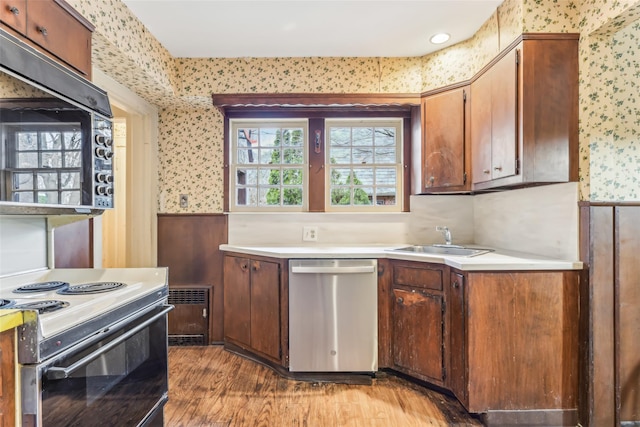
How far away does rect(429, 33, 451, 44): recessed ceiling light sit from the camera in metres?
2.32

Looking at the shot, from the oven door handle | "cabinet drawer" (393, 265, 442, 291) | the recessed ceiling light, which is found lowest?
the oven door handle

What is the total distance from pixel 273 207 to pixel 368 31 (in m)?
1.57

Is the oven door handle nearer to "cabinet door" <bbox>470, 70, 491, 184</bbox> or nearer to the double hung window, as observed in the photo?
the double hung window

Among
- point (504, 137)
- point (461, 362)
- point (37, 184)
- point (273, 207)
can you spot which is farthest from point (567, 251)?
point (37, 184)

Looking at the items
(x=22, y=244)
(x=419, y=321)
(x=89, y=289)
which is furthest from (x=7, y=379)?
(x=419, y=321)

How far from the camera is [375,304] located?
225cm

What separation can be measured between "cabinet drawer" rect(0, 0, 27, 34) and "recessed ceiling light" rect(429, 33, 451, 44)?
7.45 ft

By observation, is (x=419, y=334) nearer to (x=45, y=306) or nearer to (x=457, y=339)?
(x=457, y=339)

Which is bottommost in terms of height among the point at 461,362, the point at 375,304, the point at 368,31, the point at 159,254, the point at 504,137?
the point at 461,362

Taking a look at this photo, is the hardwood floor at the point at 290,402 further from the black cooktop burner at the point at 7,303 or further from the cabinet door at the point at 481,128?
the cabinet door at the point at 481,128

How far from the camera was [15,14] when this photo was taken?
49.3 inches

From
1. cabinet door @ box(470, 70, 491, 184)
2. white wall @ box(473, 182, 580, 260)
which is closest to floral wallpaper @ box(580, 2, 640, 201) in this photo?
white wall @ box(473, 182, 580, 260)

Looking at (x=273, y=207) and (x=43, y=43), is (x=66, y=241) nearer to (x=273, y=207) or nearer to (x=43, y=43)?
(x=43, y=43)

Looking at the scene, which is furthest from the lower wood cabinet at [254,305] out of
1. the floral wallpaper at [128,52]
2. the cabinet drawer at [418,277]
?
the floral wallpaper at [128,52]
